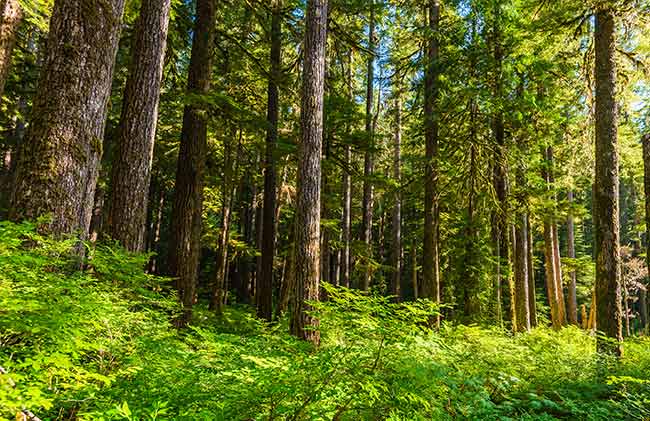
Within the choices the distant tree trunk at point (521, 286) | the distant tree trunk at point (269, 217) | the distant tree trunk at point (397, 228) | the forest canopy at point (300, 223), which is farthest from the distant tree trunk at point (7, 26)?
the distant tree trunk at point (397, 228)

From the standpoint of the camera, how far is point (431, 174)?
11164mm

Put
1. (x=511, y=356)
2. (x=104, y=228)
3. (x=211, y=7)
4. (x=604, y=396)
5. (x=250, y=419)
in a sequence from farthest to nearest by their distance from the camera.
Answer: (x=211, y=7)
(x=511, y=356)
(x=104, y=228)
(x=604, y=396)
(x=250, y=419)

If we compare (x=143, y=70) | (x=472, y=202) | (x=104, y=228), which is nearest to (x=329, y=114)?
(x=472, y=202)

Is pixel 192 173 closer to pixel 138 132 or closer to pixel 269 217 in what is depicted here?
pixel 138 132

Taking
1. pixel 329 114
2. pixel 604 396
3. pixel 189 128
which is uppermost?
pixel 329 114

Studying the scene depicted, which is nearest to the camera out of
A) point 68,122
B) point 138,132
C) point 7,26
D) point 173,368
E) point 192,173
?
point 173,368

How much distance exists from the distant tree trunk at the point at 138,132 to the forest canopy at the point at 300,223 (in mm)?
31

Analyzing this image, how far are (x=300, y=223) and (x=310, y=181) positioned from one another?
30.9 inches

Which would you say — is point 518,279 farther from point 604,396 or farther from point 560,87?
point 604,396

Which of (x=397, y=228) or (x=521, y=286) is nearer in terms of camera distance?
(x=521, y=286)

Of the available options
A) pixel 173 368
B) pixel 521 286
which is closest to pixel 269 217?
pixel 521 286

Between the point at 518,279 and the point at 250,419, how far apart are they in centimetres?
1120

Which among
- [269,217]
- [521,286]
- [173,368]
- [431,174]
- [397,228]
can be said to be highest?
[431,174]

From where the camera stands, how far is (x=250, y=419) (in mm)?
2639
